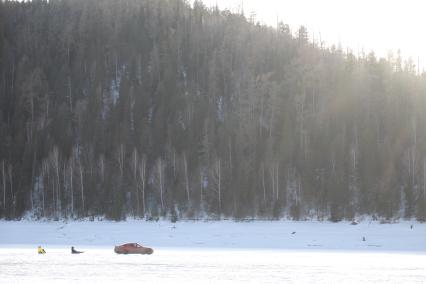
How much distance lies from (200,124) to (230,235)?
1286 inches

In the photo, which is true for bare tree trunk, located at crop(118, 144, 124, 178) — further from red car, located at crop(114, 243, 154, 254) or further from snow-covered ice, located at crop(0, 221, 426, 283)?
red car, located at crop(114, 243, 154, 254)

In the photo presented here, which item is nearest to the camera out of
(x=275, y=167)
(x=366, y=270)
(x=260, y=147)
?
(x=366, y=270)

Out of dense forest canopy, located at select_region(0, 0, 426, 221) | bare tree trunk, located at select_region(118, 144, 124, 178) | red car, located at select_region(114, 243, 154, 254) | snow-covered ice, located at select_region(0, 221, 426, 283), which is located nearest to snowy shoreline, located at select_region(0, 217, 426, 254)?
snow-covered ice, located at select_region(0, 221, 426, 283)

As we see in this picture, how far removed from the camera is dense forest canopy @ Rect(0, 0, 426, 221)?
68.8 m

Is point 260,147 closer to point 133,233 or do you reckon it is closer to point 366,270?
point 133,233

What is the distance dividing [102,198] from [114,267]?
43423mm

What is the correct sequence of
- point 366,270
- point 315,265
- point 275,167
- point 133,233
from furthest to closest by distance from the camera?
1. point 275,167
2. point 133,233
3. point 315,265
4. point 366,270

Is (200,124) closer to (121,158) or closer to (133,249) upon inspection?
(121,158)

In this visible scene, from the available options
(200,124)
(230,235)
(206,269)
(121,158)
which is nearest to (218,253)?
(206,269)

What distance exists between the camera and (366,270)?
28250mm

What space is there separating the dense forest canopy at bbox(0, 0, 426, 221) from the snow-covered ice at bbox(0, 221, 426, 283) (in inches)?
298

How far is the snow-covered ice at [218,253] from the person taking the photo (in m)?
25.5

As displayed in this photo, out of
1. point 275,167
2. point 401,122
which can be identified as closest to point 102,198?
point 275,167

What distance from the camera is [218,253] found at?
39.7m
